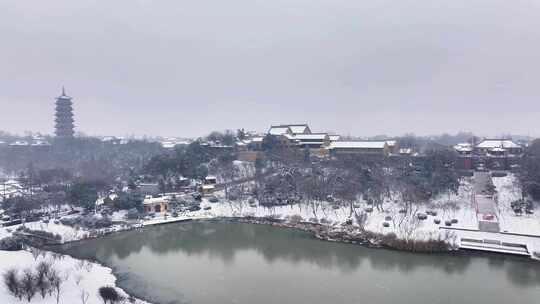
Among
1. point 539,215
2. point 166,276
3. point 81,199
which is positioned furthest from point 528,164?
point 81,199

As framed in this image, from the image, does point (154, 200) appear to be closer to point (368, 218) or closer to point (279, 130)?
point (368, 218)

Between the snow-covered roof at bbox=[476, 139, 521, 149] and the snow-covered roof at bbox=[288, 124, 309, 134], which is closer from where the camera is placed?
the snow-covered roof at bbox=[476, 139, 521, 149]

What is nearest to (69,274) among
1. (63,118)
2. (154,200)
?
(154,200)

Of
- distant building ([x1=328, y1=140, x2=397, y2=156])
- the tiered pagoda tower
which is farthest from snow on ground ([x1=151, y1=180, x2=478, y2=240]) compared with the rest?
the tiered pagoda tower

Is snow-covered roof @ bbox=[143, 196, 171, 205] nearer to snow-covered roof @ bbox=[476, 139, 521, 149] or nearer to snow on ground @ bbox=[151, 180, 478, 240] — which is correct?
snow on ground @ bbox=[151, 180, 478, 240]

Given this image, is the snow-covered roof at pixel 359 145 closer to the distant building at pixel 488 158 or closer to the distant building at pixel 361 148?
the distant building at pixel 361 148

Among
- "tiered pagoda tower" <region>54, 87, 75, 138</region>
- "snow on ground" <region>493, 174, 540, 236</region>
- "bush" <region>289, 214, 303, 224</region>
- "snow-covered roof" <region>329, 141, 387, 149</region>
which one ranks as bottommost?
"bush" <region>289, 214, 303, 224</region>

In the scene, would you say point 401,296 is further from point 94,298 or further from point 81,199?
point 81,199

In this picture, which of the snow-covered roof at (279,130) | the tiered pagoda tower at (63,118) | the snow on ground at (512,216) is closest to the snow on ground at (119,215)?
the snow-covered roof at (279,130)
